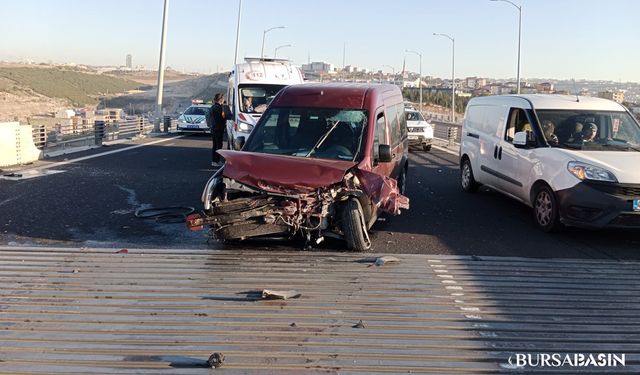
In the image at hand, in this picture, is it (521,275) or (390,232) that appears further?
(390,232)

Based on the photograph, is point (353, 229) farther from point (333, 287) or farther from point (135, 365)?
point (135, 365)

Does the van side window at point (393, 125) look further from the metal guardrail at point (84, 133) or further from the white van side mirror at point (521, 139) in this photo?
the metal guardrail at point (84, 133)

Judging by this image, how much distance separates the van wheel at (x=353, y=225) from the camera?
22.1ft

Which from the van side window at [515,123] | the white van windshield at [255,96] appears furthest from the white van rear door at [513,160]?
the white van windshield at [255,96]

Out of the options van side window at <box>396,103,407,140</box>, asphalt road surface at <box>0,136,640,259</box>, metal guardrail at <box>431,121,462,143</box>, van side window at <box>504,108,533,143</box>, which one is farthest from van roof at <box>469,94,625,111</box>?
metal guardrail at <box>431,121,462,143</box>

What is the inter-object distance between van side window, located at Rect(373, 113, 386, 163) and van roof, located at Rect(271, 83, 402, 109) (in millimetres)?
282

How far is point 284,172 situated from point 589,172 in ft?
12.9

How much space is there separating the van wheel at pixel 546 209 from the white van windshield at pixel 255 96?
10311 millimetres

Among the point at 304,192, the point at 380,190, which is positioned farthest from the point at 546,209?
the point at 304,192

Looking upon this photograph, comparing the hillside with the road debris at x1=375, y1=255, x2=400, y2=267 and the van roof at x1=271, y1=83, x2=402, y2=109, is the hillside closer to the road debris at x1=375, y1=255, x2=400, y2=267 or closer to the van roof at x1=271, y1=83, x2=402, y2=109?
the van roof at x1=271, y1=83, x2=402, y2=109

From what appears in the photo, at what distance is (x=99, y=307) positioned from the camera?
4891mm

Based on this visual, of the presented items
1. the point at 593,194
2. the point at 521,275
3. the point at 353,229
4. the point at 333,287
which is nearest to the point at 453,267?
the point at 521,275

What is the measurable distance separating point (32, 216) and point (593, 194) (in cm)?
754

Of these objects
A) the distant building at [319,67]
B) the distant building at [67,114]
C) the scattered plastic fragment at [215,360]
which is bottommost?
the scattered plastic fragment at [215,360]
